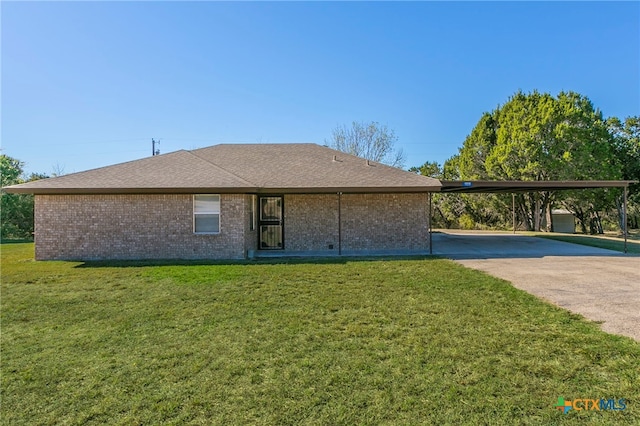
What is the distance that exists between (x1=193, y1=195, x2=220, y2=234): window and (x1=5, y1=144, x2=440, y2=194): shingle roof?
0.49 meters

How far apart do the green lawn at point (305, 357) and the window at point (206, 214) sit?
14.1 ft

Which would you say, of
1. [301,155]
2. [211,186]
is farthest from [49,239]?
[301,155]

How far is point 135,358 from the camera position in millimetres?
3777

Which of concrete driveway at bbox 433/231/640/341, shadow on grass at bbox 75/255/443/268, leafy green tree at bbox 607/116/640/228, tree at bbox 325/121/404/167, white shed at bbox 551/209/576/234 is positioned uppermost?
tree at bbox 325/121/404/167

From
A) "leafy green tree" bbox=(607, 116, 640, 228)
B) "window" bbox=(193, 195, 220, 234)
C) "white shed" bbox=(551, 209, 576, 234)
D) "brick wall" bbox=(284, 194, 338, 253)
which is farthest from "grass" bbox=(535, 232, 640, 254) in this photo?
"window" bbox=(193, 195, 220, 234)

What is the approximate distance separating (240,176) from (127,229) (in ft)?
13.0

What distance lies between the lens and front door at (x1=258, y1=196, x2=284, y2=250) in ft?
40.9

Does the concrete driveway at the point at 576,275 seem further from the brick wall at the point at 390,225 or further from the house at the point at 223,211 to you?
the house at the point at 223,211

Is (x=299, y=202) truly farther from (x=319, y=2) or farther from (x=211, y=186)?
(x=319, y=2)

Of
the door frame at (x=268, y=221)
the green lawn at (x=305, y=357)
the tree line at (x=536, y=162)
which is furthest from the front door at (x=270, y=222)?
the tree line at (x=536, y=162)

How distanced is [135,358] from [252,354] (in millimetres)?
1269

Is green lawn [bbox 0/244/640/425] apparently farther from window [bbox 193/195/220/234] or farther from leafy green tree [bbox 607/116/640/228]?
leafy green tree [bbox 607/116/640/228]

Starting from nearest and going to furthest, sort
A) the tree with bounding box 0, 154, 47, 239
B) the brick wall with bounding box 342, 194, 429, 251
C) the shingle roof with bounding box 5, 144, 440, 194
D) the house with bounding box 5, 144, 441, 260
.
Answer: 1. the shingle roof with bounding box 5, 144, 440, 194
2. the house with bounding box 5, 144, 441, 260
3. the brick wall with bounding box 342, 194, 429, 251
4. the tree with bounding box 0, 154, 47, 239

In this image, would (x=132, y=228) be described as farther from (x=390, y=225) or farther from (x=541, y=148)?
(x=541, y=148)
